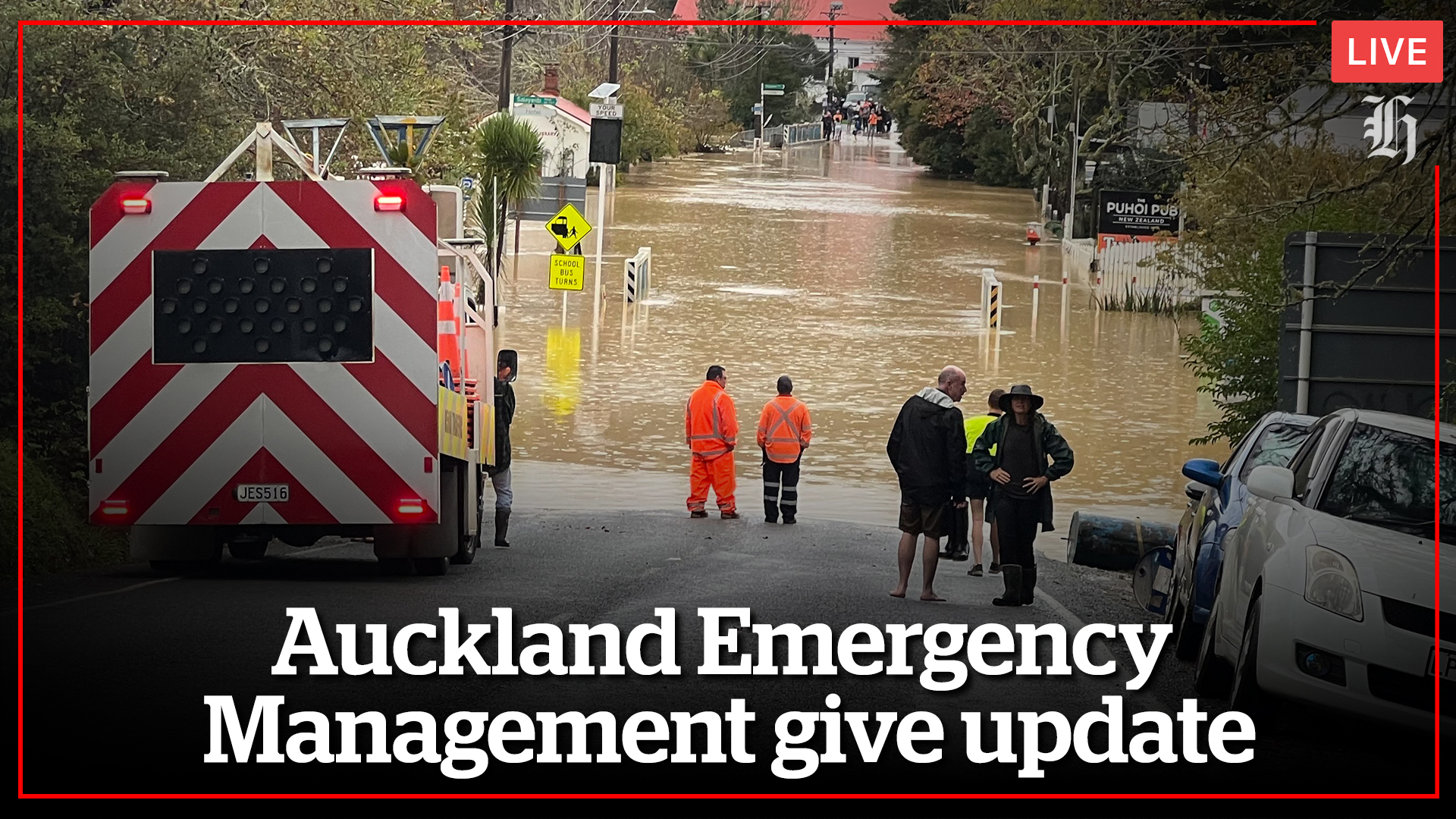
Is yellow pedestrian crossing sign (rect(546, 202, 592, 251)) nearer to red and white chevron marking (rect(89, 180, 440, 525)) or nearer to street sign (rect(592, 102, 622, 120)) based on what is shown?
street sign (rect(592, 102, 622, 120))

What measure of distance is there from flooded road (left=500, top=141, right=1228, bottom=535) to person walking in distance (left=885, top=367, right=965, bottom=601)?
8049mm

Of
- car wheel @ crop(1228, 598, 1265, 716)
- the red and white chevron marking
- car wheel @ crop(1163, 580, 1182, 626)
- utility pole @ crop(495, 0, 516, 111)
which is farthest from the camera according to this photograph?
utility pole @ crop(495, 0, 516, 111)

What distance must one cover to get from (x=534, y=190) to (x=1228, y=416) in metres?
29.8

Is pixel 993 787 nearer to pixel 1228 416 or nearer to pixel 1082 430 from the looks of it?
pixel 1228 416

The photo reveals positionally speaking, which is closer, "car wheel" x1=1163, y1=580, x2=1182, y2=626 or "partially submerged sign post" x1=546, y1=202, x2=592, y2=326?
"car wheel" x1=1163, y1=580, x2=1182, y2=626

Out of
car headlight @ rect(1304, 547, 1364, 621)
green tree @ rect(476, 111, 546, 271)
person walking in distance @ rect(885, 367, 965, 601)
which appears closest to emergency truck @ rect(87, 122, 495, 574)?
person walking in distance @ rect(885, 367, 965, 601)

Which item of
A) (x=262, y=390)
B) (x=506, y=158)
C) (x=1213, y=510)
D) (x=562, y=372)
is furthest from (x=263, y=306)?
(x=506, y=158)

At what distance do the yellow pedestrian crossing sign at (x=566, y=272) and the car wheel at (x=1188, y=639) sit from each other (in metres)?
30.1

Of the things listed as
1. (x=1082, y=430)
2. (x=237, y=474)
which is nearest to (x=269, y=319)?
(x=237, y=474)

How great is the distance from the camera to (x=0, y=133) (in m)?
16.3

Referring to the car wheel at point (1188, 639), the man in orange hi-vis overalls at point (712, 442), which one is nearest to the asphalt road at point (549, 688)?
the car wheel at point (1188, 639)

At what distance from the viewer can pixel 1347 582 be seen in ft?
25.3

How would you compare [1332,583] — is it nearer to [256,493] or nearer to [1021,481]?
[1021,481]

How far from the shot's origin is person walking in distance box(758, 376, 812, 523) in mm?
19125
